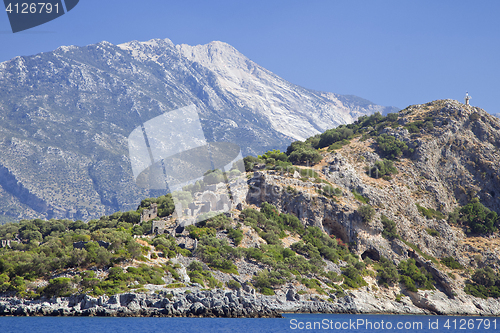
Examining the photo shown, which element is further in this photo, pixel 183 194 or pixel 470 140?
pixel 470 140

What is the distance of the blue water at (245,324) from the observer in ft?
141

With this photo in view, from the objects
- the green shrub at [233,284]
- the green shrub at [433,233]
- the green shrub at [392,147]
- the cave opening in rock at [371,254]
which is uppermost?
the green shrub at [392,147]

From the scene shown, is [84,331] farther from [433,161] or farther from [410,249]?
[433,161]

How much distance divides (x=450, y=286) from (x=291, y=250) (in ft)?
96.2

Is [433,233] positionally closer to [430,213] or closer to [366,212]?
[430,213]

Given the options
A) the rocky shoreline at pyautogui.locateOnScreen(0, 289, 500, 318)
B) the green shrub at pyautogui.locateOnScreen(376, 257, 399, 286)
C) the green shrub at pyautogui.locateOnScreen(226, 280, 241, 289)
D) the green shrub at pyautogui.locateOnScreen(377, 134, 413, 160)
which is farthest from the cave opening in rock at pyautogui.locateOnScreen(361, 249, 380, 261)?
the green shrub at pyautogui.locateOnScreen(226, 280, 241, 289)

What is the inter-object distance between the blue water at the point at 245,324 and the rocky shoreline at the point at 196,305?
78.4 inches

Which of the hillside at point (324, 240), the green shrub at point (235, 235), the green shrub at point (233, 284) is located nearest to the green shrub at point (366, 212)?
the hillside at point (324, 240)

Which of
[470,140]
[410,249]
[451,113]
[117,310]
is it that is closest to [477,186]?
[470,140]

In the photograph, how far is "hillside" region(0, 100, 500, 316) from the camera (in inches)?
2256

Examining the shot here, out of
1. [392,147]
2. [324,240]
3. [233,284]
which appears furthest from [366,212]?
[233,284]

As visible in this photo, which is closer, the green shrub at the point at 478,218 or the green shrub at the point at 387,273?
the green shrub at the point at 387,273

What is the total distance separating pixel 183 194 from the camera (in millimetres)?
92125

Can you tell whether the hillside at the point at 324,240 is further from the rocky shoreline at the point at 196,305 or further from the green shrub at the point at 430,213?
the green shrub at the point at 430,213
